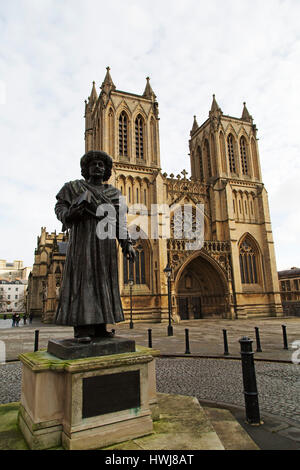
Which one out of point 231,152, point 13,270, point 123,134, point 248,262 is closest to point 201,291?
point 248,262

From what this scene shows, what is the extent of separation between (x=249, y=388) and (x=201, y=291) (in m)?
26.6

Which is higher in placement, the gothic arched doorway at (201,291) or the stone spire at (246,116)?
the stone spire at (246,116)

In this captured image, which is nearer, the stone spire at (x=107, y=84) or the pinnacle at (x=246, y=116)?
the stone spire at (x=107, y=84)

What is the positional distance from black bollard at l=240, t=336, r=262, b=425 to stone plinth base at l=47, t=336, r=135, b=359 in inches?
64.2

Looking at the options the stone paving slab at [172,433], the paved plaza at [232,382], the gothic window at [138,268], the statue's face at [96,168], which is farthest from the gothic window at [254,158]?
the stone paving slab at [172,433]

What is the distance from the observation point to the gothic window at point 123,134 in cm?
2870

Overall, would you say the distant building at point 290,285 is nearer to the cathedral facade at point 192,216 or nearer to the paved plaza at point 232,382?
the cathedral facade at point 192,216

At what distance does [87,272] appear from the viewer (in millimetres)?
3279

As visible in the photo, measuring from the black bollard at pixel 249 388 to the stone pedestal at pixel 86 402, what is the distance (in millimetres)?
1457

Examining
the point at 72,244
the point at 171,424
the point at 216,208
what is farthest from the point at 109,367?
the point at 216,208

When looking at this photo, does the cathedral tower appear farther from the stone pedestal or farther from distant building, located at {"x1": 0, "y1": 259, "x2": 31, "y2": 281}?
distant building, located at {"x1": 0, "y1": 259, "x2": 31, "y2": 281}

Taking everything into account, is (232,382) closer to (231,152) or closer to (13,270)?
(231,152)

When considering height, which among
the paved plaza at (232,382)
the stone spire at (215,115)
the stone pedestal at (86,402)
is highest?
the stone spire at (215,115)

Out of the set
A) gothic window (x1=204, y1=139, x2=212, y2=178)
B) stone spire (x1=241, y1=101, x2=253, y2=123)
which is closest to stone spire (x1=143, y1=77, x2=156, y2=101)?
gothic window (x1=204, y1=139, x2=212, y2=178)
